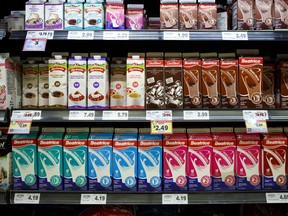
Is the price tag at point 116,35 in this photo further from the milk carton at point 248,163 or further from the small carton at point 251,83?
the milk carton at point 248,163

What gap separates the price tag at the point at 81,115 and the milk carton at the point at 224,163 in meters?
0.71

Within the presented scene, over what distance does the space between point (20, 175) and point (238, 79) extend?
4.41ft

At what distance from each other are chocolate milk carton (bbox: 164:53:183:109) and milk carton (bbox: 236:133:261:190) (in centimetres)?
42

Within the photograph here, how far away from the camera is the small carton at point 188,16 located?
187 cm

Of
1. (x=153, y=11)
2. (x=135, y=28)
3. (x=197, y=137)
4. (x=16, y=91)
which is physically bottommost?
(x=197, y=137)

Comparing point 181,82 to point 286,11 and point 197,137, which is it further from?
point 286,11

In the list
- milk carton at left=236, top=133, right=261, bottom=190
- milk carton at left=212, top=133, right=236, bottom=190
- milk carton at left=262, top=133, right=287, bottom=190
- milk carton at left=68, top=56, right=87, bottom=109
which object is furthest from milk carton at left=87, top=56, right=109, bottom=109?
milk carton at left=262, top=133, right=287, bottom=190

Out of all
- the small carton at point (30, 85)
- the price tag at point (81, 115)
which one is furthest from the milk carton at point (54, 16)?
the price tag at point (81, 115)

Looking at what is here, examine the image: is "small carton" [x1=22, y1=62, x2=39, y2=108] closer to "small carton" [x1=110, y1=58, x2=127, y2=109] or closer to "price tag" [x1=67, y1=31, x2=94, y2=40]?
"price tag" [x1=67, y1=31, x2=94, y2=40]

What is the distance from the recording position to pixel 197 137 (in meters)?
1.83

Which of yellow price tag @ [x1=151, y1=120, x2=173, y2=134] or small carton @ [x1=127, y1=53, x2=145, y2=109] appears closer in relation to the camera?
yellow price tag @ [x1=151, y1=120, x2=173, y2=134]

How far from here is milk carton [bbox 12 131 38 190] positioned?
1804 millimetres

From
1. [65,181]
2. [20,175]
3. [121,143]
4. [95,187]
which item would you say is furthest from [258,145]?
[20,175]

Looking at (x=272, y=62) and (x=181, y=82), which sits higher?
(x=272, y=62)
